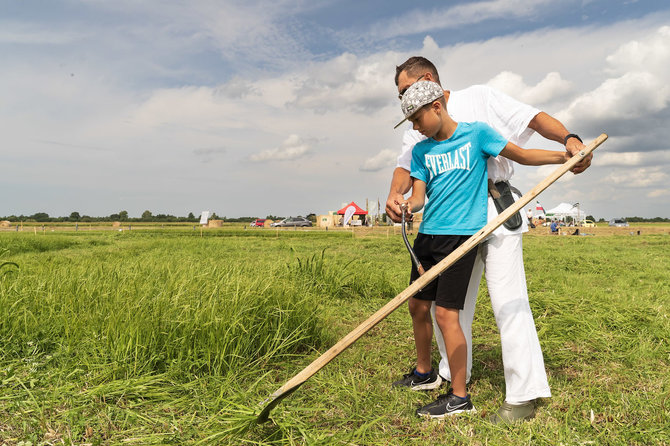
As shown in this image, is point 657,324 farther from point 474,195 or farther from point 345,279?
point 345,279

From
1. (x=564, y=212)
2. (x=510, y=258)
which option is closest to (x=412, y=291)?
(x=510, y=258)

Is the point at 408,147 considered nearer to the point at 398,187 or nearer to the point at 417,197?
the point at 398,187

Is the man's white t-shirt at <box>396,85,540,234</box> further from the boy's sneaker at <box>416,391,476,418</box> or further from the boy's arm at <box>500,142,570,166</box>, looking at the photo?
the boy's sneaker at <box>416,391,476,418</box>

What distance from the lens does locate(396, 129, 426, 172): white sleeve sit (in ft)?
8.08

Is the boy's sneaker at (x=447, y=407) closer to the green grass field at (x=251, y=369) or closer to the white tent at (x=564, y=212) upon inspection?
the green grass field at (x=251, y=369)

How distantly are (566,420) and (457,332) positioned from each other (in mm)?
637

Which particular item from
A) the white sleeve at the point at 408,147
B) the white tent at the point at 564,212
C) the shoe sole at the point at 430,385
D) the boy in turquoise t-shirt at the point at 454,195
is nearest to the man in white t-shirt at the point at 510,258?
the boy in turquoise t-shirt at the point at 454,195

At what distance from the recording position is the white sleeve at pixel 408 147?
97.0 inches

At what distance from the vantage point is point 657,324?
360cm

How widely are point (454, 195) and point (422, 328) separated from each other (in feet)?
2.61

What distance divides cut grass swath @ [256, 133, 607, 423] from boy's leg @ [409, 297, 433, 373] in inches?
19.3

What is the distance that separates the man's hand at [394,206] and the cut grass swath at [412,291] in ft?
1.18

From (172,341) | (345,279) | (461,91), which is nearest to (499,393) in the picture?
(461,91)

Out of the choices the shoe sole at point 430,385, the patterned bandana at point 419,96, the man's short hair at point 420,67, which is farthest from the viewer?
the shoe sole at point 430,385
